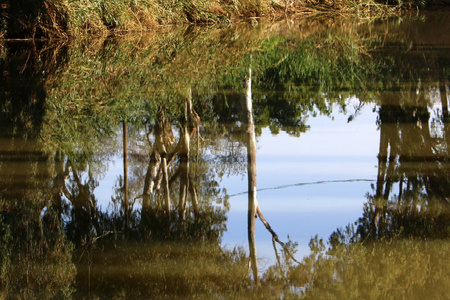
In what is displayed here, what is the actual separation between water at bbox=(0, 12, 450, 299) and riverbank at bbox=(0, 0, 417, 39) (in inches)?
91.6

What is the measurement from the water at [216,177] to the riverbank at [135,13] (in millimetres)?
2326

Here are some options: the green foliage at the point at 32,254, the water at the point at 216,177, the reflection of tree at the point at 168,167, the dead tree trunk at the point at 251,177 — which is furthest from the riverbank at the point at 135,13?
the green foliage at the point at 32,254

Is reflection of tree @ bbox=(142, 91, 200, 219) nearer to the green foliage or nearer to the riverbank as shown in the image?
the green foliage

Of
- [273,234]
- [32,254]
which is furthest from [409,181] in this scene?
[32,254]

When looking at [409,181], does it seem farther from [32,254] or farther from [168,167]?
[32,254]

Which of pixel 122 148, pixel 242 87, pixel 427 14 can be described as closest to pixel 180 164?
pixel 122 148

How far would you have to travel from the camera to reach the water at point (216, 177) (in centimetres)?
315

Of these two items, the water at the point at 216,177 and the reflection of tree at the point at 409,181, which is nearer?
the water at the point at 216,177

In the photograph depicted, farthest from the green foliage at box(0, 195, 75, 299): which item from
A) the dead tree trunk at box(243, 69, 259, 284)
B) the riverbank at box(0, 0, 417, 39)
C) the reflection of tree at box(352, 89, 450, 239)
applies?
the riverbank at box(0, 0, 417, 39)

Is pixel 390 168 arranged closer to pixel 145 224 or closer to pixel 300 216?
pixel 300 216

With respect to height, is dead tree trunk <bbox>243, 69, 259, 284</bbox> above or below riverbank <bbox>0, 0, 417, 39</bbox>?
below

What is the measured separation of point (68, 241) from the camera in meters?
3.68

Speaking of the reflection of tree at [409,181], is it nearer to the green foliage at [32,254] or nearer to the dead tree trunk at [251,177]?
the dead tree trunk at [251,177]

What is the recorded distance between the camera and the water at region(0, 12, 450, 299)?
124 inches
